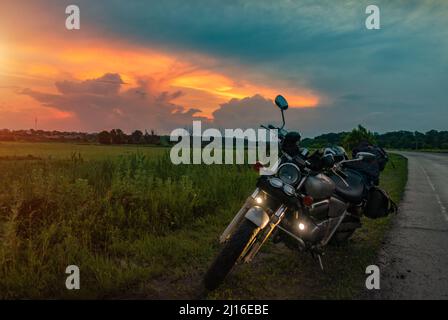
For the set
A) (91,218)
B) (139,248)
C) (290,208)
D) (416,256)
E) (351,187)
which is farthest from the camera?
(91,218)

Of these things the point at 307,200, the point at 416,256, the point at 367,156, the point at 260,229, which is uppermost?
the point at 367,156

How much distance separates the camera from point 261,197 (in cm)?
432

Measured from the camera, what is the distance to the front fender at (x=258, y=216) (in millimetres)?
3980

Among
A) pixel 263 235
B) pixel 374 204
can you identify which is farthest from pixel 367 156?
pixel 263 235

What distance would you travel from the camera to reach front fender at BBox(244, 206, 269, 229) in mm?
3980

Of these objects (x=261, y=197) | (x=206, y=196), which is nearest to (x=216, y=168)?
(x=206, y=196)

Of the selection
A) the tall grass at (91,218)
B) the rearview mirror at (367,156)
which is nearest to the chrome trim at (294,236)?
the tall grass at (91,218)

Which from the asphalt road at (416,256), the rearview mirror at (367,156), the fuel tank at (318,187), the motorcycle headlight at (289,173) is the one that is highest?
the rearview mirror at (367,156)

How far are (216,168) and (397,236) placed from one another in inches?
211

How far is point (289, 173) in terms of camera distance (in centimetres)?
441

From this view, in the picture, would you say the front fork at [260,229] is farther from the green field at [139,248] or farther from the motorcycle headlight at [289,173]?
the green field at [139,248]

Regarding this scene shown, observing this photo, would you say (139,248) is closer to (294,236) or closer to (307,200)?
(294,236)

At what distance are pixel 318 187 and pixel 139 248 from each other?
2643mm
